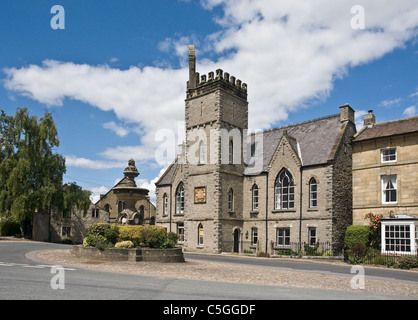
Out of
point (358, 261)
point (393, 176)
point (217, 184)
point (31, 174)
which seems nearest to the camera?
point (358, 261)

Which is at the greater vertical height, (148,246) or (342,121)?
(342,121)

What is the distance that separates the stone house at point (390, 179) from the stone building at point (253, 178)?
1877 mm

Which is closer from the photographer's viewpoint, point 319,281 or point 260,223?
point 319,281

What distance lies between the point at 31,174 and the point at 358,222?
32.9m

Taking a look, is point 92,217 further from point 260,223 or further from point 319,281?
point 319,281

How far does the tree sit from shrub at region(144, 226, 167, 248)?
23816mm

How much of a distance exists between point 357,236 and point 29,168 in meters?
32.2

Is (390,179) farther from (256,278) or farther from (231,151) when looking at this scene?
(256,278)

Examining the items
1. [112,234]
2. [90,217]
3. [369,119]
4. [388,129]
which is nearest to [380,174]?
[388,129]

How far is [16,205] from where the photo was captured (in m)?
40.2

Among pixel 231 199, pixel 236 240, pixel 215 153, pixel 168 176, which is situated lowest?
pixel 236 240

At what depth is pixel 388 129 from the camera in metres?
31.1

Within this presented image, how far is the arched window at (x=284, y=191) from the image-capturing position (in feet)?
115
